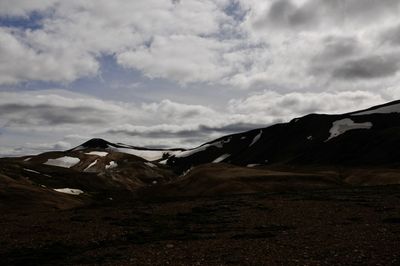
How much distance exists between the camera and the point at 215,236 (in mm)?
37062

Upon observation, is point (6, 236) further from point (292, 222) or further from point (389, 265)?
point (389, 265)

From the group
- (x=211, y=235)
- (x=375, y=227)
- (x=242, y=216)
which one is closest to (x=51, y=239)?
(x=211, y=235)

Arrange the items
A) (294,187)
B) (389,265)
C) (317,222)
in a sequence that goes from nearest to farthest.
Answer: (389,265) < (317,222) < (294,187)

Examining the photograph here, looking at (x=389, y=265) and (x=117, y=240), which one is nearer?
(x=389, y=265)

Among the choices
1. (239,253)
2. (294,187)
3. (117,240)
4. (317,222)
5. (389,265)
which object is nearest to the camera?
(389,265)

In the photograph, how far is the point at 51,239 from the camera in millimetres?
37812

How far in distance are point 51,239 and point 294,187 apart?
69.8 meters

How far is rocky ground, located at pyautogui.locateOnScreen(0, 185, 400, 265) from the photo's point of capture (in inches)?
1077

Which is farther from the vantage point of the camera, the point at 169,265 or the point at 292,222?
the point at 292,222

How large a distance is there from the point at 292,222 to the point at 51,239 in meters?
20.4

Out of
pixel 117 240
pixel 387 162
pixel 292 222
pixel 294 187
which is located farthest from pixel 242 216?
pixel 387 162

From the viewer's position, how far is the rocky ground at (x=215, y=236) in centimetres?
2734

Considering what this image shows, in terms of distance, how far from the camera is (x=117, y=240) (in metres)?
37.0

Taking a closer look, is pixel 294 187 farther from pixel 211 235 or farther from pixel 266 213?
pixel 211 235
